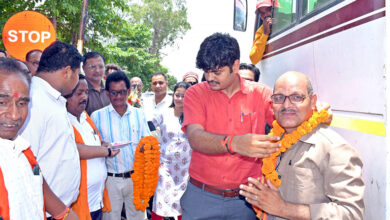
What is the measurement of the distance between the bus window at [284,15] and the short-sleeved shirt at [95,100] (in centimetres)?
261

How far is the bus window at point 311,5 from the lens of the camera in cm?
268

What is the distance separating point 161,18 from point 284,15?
113 ft

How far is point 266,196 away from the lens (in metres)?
1.93

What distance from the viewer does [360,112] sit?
2004 mm

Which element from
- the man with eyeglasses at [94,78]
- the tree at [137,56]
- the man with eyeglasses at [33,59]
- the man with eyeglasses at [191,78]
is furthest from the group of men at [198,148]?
the tree at [137,56]

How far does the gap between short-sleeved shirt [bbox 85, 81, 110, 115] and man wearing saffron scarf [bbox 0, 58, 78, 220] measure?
2778 mm

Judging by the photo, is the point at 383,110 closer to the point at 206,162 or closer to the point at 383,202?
the point at 383,202

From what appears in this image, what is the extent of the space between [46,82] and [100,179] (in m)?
1.22

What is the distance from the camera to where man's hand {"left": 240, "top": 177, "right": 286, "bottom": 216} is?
190 centimetres

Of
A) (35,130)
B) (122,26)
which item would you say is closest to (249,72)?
(35,130)

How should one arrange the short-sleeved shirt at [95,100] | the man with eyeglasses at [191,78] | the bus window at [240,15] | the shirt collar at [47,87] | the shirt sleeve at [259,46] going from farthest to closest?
1. the man with eyeglasses at [191,78]
2. the bus window at [240,15]
3. the short-sleeved shirt at [95,100]
4. the shirt sleeve at [259,46]
5. the shirt collar at [47,87]

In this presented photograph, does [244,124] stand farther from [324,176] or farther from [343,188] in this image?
[343,188]

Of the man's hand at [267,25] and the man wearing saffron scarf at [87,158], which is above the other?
the man's hand at [267,25]

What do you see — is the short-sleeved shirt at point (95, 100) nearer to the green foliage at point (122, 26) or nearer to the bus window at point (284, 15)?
the bus window at point (284, 15)
